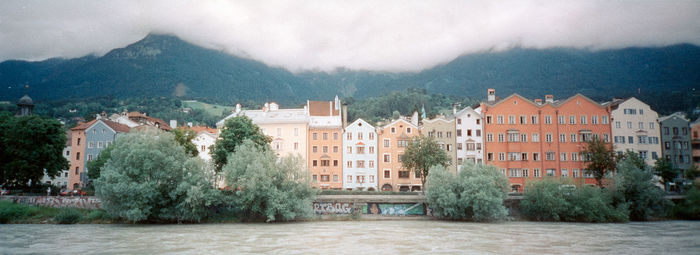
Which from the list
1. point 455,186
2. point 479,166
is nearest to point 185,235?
point 455,186

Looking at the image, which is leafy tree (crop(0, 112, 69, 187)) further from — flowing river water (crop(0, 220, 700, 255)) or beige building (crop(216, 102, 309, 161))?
beige building (crop(216, 102, 309, 161))

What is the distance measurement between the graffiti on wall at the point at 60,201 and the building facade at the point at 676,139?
83681 mm

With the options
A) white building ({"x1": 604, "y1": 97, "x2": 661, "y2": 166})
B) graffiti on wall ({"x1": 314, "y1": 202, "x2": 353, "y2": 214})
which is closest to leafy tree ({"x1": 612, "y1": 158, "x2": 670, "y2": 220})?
white building ({"x1": 604, "y1": 97, "x2": 661, "y2": 166})

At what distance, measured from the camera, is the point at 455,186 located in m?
48.9

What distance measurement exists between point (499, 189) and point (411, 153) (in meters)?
15.0

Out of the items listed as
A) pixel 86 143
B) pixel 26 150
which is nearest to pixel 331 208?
pixel 26 150

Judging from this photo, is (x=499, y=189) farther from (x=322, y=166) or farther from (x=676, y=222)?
(x=322, y=166)

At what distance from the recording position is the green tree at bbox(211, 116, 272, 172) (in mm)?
55406

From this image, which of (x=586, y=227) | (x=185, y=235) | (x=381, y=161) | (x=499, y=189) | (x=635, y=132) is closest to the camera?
(x=185, y=235)

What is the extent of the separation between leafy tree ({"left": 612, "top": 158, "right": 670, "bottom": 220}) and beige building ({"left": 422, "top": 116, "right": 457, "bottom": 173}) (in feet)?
76.3

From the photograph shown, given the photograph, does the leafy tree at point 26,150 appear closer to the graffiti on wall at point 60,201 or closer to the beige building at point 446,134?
the graffiti on wall at point 60,201

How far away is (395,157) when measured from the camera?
69.1 m

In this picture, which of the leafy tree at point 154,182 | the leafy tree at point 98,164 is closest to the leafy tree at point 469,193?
the leafy tree at point 154,182

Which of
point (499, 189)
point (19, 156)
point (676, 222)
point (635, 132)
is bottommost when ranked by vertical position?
point (676, 222)
